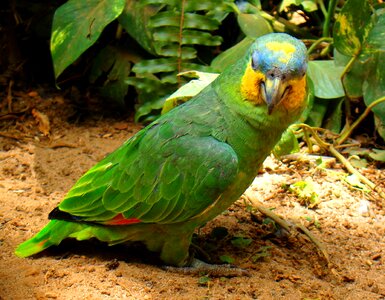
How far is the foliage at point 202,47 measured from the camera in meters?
3.80

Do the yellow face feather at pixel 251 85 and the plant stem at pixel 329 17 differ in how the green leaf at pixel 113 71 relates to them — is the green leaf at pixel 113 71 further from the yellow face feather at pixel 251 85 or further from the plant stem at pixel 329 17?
the yellow face feather at pixel 251 85

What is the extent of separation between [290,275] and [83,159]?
5.26 feet

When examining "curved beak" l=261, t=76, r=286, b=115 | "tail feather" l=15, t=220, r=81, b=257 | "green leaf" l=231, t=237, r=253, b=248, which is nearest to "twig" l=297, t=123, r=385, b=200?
"green leaf" l=231, t=237, r=253, b=248

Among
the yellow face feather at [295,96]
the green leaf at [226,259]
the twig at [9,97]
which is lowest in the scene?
the twig at [9,97]

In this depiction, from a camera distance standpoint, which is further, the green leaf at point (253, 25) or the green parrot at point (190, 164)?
the green leaf at point (253, 25)

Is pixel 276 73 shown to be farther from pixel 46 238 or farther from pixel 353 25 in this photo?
pixel 353 25

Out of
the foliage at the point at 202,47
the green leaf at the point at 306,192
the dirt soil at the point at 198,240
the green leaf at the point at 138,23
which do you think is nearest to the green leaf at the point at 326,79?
the foliage at the point at 202,47

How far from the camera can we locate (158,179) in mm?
2732

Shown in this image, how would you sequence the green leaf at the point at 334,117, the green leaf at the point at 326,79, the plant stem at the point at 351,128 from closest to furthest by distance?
the plant stem at the point at 351,128, the green leaf at the point at 326,79, the green leaf at the point at 334,117

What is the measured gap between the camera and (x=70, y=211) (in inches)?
112

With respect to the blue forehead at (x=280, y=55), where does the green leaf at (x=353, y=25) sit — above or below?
below

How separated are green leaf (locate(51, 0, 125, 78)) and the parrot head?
65.2 inches

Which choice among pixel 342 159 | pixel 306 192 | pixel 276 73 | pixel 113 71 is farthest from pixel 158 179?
pixel 113 71

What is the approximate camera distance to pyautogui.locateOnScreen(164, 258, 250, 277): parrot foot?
2.83m
